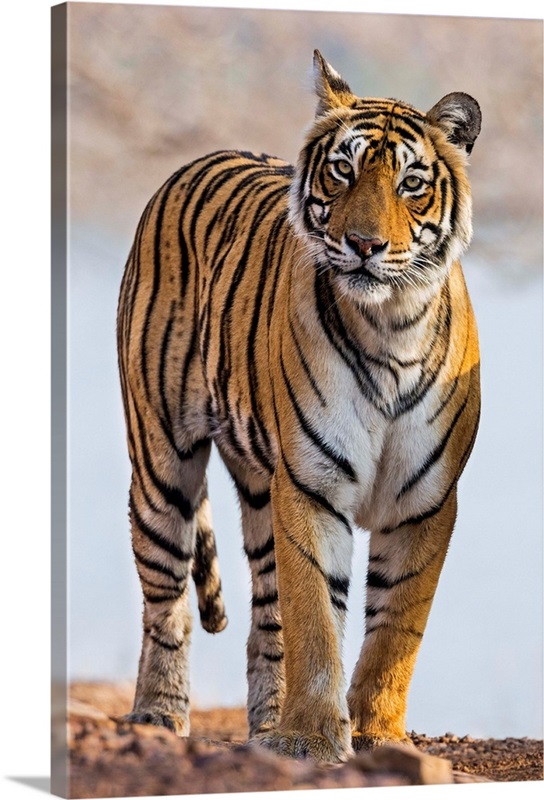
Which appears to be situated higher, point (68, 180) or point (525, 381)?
point (68, 180)

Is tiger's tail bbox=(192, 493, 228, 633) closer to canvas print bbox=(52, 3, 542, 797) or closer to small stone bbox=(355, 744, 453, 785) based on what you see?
canvas print bbox=(52, 3, 542, 797)

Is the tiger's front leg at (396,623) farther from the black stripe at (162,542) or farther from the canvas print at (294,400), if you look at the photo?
the black stripe at (162,542)

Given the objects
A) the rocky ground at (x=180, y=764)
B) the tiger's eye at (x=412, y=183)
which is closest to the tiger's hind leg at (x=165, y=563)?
the rocky ground at (x=180, y=764)

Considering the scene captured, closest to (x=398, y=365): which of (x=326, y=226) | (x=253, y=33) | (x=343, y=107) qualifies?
(x=326, y=226)

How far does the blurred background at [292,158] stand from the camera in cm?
615

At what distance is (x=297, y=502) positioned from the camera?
238 inches

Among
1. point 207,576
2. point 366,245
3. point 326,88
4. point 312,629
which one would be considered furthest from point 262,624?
point 326,88

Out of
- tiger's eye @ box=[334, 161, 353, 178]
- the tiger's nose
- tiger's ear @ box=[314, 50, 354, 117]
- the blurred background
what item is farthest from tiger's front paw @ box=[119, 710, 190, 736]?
tiger's ear @ box=[314, 50, 354, 117]

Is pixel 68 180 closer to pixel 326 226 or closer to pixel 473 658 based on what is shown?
pixel 326 226

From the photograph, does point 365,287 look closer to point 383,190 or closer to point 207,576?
point 383,190

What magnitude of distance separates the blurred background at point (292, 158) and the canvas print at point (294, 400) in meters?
0.01

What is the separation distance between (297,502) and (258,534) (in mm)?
816

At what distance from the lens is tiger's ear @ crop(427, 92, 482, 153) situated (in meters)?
6.13

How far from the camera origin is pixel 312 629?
604 cm
